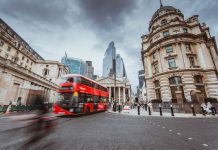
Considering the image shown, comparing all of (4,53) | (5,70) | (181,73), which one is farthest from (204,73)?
(4,53)

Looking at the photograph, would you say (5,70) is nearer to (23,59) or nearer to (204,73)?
(23,59)

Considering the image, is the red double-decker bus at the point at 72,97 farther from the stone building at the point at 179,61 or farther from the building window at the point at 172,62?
the building window at the point at 172,62

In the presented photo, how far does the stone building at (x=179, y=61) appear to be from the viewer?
70.7 ft

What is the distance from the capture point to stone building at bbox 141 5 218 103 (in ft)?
70.7

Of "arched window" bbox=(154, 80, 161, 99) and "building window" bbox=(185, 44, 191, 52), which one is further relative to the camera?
"arched window" bbox=(154, 80, 161, 99)

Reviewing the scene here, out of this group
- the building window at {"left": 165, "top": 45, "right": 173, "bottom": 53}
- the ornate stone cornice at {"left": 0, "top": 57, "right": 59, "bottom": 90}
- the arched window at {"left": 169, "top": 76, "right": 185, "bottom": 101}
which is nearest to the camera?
the ornate stone cornice at {"left": 0, "top": 57, "right": 59, "bottom": 90}

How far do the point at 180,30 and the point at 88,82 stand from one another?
24.2 meters

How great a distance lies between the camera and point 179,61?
2309cm

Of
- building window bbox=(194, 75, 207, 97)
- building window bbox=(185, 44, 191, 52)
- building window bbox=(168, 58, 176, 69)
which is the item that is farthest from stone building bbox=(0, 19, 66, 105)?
building window bbox=(185, 44, 191, 52)

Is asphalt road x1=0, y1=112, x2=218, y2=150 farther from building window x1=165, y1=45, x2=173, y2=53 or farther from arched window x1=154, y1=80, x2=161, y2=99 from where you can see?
building window x1=165, y1=45, x2=173, y2=53

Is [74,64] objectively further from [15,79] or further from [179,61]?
[179,61]

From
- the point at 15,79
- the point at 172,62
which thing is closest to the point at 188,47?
the point at 172,62

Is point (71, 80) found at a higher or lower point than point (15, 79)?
lower

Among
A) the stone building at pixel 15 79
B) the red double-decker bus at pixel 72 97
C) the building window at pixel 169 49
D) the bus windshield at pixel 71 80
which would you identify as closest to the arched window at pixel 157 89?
the building window at pixel 169 49
